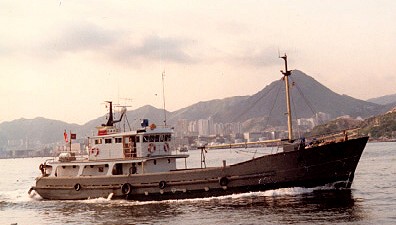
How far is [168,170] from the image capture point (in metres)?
32.0

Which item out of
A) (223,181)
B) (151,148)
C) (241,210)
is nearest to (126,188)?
(151,148)

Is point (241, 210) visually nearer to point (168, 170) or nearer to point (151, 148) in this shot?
point (168, 170)

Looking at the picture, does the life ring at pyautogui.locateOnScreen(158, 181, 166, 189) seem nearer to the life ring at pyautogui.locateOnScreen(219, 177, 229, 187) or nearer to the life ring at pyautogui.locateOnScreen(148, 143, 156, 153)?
the life ring at pyautogui.locateOnScreen(148, 143, 156, 153)

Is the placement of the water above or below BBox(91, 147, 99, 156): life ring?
below

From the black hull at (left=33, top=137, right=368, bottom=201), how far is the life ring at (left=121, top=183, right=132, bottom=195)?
0.52 m

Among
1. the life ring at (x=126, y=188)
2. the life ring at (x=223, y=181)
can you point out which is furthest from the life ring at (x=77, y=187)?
the life ring at (x=223, y=181)

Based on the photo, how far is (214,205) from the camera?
2728 cm

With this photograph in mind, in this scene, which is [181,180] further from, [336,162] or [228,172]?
[336,162]

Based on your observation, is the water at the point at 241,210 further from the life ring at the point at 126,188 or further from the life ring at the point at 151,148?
the life ring at the point at 151,148

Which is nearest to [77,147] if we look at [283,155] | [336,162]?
[283,155]

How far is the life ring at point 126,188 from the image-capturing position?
1202 inches

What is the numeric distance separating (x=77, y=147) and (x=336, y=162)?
62.8ft

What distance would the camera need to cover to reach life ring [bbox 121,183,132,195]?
1202 inches

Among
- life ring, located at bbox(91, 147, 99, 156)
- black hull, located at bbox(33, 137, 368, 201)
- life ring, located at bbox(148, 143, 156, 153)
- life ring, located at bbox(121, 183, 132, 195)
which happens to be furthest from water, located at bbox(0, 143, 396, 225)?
life ring, located at bbox(148, 143, 156, 153)
